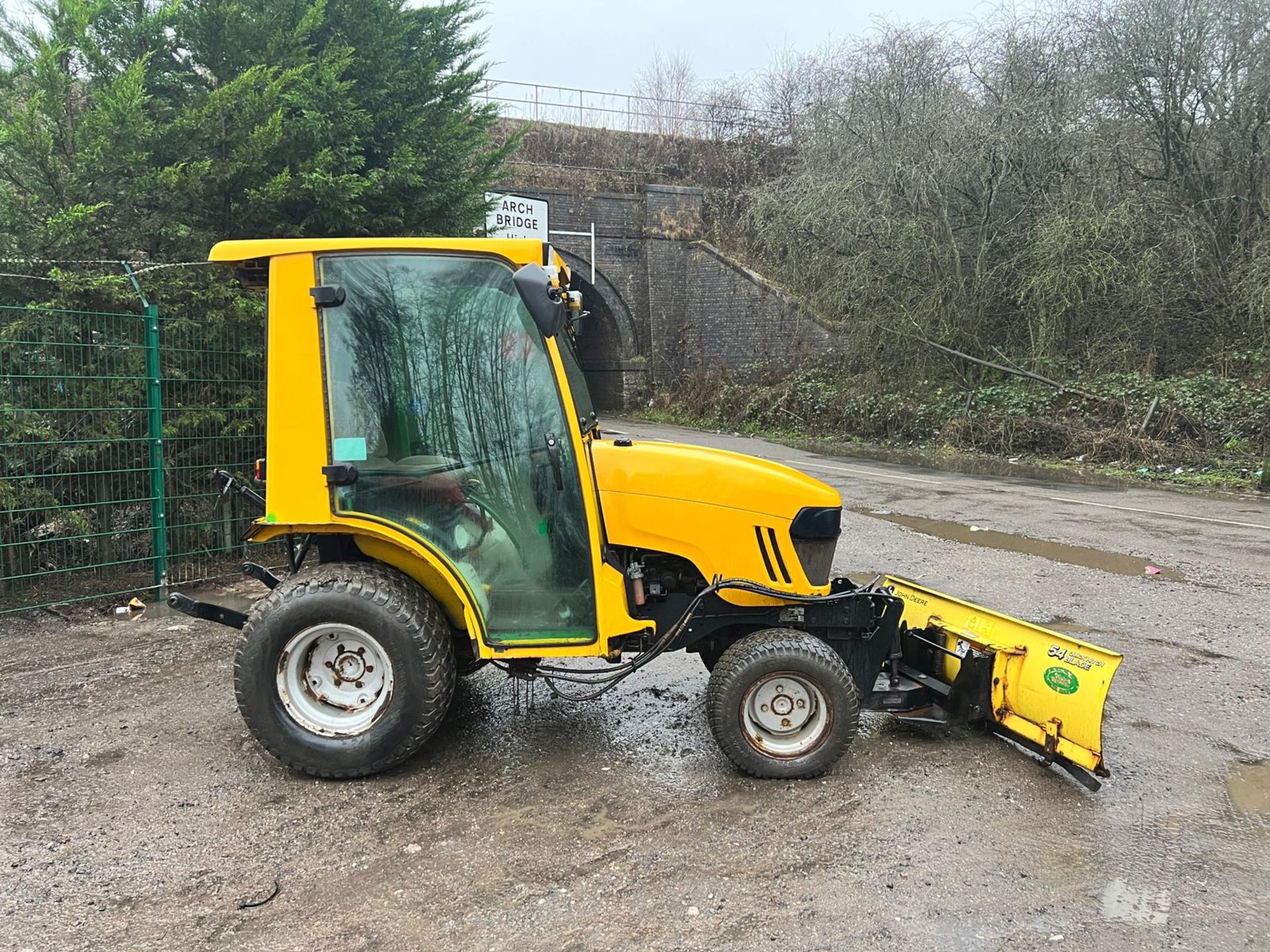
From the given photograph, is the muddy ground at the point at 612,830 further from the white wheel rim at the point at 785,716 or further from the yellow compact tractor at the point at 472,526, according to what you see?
the yellow compact tractor at the point at 472,526

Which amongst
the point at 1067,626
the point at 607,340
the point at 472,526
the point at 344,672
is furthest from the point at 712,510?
the point at 607,340

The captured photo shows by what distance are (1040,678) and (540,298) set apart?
263 cm

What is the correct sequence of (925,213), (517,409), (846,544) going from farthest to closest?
(925,213) → (846,544) → (517,409)

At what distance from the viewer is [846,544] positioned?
28.5 feet

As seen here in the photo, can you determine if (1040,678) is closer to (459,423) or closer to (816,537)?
(816,537)

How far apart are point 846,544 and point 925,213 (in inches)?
437

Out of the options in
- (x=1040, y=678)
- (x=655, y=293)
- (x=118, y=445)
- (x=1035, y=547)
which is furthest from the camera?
(x=655, y=293)

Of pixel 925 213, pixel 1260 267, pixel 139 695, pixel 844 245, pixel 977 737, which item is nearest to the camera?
pixel 977 737

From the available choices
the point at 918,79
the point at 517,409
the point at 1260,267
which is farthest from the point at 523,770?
the point at 918,79

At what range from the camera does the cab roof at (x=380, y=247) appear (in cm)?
353

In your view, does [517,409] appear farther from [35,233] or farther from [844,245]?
[844,245]

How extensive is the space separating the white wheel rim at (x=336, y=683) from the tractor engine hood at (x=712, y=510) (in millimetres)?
1150

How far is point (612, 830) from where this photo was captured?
10.7 ft

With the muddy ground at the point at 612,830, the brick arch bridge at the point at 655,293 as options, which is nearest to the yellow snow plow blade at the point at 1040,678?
the muddy ground at the point at 612,830
